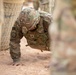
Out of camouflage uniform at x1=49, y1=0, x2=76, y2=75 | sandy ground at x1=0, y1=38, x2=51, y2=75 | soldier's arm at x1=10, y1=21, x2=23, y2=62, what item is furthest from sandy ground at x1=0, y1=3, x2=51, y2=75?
camouflage uniform at x1=49, y1=0, x2=76, y2=75

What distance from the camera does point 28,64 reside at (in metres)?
2.71

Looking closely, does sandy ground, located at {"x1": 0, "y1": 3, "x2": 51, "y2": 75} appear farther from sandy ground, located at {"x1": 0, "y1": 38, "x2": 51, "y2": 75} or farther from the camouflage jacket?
the camouflage jacket

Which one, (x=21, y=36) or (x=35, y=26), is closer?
(x=35, y=26)

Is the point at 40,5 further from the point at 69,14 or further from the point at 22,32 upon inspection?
the point at 69,14

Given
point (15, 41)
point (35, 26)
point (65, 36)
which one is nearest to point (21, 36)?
point (15, 41)

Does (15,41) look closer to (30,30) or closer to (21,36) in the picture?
(21,36)

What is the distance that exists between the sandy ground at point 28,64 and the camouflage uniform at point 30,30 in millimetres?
137

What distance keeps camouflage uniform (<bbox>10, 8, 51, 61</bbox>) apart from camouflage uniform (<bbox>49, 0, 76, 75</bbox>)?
1842mm

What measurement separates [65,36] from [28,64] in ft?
6.76

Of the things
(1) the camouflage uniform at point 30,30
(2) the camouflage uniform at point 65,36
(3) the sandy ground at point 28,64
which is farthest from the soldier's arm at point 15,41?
(2) the camouflage uniform at point 65,36

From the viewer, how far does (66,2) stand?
2.22 feet

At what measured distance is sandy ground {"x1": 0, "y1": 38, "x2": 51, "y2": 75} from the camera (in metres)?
2.43

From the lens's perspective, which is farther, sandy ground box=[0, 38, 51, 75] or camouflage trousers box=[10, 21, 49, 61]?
camouflage trousers box=[10, 21, 49, 61]

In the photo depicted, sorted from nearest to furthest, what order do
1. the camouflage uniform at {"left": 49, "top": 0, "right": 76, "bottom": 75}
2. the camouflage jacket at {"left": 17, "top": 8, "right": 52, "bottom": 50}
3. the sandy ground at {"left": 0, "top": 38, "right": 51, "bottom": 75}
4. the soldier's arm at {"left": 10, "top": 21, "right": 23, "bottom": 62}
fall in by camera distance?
the camouflage uniform at {"left": 49, "top": 0, "right": 76, "bottom": 75} → the sandy ground at {"left": 0, "top": 38, "right": 51, "bottom": 75} → the camouflage jacket at {"left": 17, "top": 8, "right": 52, "bottom": 50} → the soldier's arm at {"left": 10, "top": 21, "right": 23, "bottom": 62}
